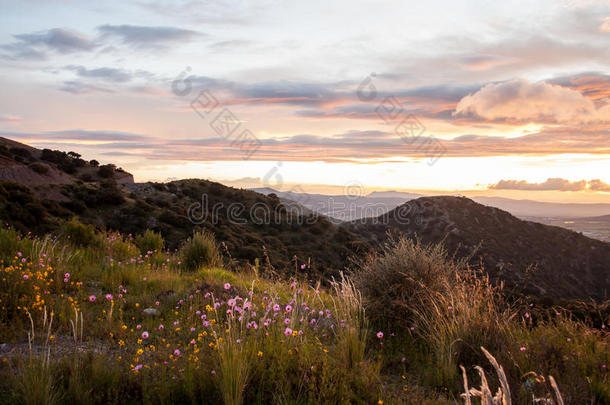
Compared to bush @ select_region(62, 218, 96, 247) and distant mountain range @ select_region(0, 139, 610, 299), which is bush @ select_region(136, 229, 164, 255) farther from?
distant mountain range @ select_region(0, 139, 610, 299)

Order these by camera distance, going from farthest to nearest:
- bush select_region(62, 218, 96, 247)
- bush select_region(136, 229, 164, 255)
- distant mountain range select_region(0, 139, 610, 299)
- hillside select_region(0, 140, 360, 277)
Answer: distant mountain range select_region(0, 139, 610, 299), hillside select_region(0, 140, 360, 277), bush select_region(136, 229, 164, 255), bush select_region(62, 218, 96, 247)

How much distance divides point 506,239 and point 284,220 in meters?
24.6

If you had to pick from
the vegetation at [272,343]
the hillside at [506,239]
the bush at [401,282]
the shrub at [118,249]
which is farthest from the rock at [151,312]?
the hillside at [506,239]

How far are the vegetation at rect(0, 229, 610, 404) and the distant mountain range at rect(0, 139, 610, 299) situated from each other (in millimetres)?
12589

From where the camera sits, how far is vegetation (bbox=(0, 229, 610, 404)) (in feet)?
10.7

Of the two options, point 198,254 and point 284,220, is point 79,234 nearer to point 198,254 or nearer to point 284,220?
point 198,254

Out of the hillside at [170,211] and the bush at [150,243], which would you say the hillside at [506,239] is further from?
the bush at [150,243]

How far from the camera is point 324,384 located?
325cm

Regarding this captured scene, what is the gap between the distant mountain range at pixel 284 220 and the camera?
23.1m

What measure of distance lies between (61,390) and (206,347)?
1204 mm

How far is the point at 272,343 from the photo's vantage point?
141 inches

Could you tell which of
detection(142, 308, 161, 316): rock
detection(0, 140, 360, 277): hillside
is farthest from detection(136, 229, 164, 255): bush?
detection(142, 308, 161, 316): rock

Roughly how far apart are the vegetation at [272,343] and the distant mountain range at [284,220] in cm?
1259

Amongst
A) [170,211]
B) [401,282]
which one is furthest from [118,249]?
[170,211]
